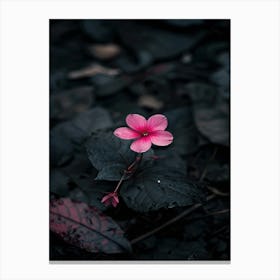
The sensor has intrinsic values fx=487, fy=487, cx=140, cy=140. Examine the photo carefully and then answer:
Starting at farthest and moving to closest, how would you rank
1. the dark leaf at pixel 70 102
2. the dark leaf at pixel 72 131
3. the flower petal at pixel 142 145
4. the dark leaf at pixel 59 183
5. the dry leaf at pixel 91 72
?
the dry leaf at pixel 91 72, the dark leaf at pixel 70 102, the dark leaf at pixel 72 131, the dark leaf at pixel 59 183, the flower petal at pixel 142 145

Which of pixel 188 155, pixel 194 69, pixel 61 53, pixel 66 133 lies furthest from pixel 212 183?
pixel 61 53

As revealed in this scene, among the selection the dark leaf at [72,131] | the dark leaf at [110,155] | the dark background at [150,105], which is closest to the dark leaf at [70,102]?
the dark background at [150,105]

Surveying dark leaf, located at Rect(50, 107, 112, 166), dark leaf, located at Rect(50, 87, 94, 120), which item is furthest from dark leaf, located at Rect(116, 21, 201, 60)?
dark leaf, located at Rect(50, 107, 112, 166)

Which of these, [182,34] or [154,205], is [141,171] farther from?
[182,34]

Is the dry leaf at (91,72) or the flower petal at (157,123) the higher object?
the dry leaf at (91,72)

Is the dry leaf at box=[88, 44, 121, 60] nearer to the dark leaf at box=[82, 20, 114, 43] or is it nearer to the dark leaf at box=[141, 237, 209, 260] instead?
the dark leaf at box=[82, 20, 114, 43]

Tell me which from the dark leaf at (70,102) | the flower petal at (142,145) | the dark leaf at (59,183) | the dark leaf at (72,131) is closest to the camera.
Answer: the flower petal at (142,145)

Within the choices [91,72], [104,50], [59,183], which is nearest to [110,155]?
[59,183]

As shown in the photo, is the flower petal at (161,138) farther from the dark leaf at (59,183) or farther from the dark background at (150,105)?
the dark leaf at (59,183)
